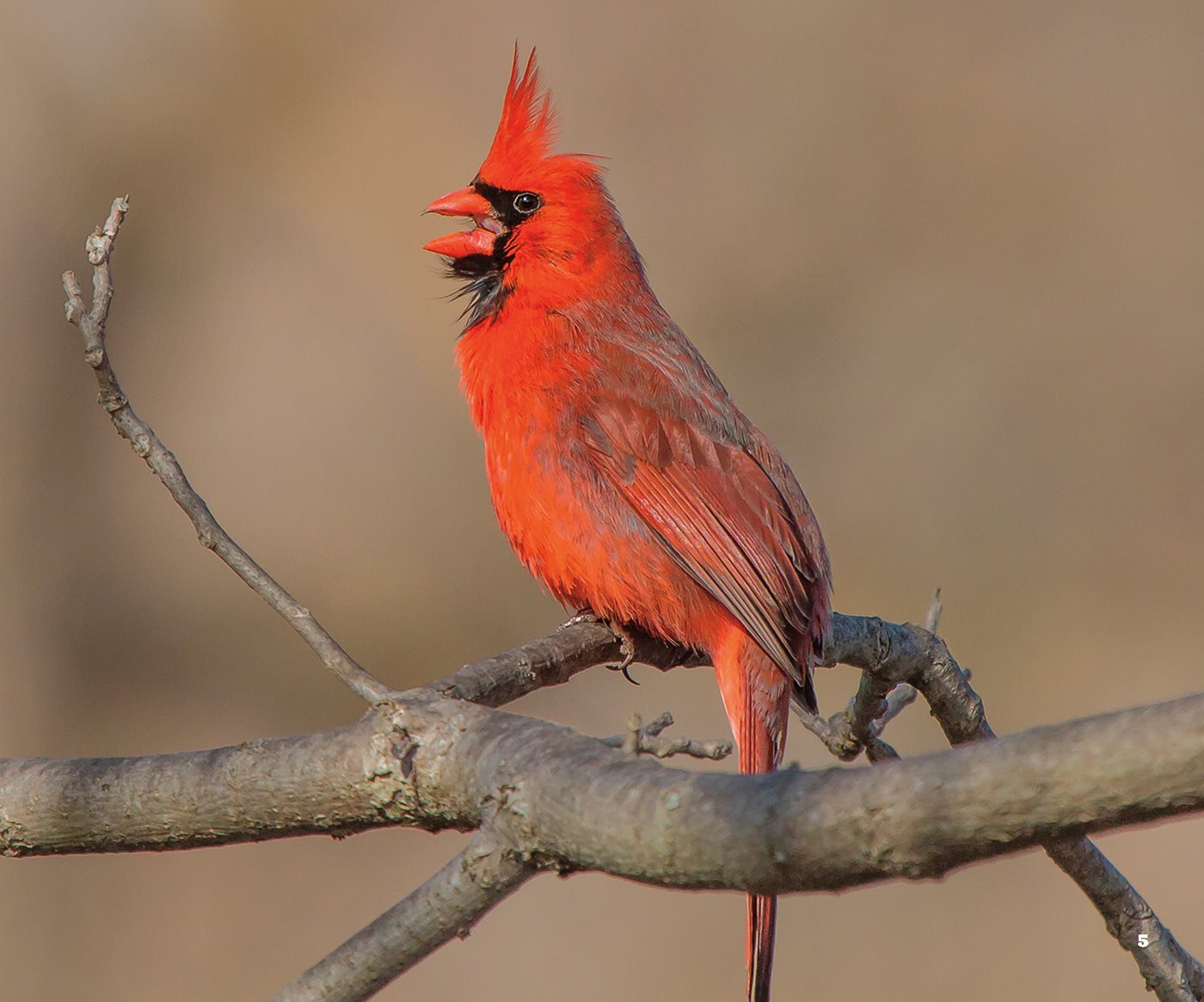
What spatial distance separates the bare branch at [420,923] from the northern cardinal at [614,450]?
54.0 inches

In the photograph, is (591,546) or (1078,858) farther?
(591,546)

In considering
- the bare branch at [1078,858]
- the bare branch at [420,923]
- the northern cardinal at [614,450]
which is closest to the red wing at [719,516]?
the northern cardinal at [614,450]

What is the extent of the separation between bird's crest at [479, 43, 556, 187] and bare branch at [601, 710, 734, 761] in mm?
2009

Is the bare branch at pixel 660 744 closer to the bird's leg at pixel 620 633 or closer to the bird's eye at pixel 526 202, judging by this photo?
the bird's leg at pixel 620 633

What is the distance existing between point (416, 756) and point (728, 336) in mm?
4467

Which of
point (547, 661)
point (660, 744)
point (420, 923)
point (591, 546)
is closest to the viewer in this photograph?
point (420, 923)

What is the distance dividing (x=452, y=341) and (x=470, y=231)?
249 cm

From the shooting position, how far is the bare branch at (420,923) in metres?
1.66

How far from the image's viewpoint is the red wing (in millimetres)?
3076

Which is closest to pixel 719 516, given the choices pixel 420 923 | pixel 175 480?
pixel 175 480

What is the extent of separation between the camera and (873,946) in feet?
17.9

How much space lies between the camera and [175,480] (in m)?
2.00

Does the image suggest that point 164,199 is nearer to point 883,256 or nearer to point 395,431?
point 395,431

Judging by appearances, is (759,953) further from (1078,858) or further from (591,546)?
(591,546)
